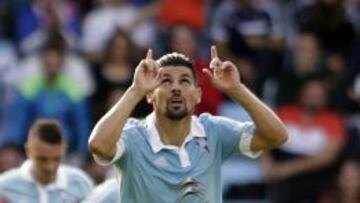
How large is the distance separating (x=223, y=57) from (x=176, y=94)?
21.4 feet

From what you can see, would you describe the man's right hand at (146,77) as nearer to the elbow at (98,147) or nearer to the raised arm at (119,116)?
the raised arm at (119,116)

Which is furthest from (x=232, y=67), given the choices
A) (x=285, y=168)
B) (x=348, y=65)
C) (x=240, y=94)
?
(x=348, y=65)

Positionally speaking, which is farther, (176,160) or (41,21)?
(41,21)

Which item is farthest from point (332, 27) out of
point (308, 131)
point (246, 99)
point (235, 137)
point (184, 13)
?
point (246, 99)

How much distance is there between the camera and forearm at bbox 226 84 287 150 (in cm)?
974

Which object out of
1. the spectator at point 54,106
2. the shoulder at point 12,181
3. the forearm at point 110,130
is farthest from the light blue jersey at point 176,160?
the spectator at point 54,106

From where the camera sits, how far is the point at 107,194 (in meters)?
11.0

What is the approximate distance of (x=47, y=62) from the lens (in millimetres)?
15375

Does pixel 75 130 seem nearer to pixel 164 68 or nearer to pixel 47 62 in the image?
pixel 47 62

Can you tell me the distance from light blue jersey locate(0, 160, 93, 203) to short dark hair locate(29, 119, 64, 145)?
223 millimetres

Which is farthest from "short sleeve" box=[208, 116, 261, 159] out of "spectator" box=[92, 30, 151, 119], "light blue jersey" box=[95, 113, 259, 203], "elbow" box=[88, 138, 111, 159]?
"spectator" box=[92, 30, 151, 119]

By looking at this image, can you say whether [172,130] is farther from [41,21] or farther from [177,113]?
[41,21]

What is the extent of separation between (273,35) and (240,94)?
7.08 m

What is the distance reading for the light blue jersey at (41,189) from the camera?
11672 millimetres
